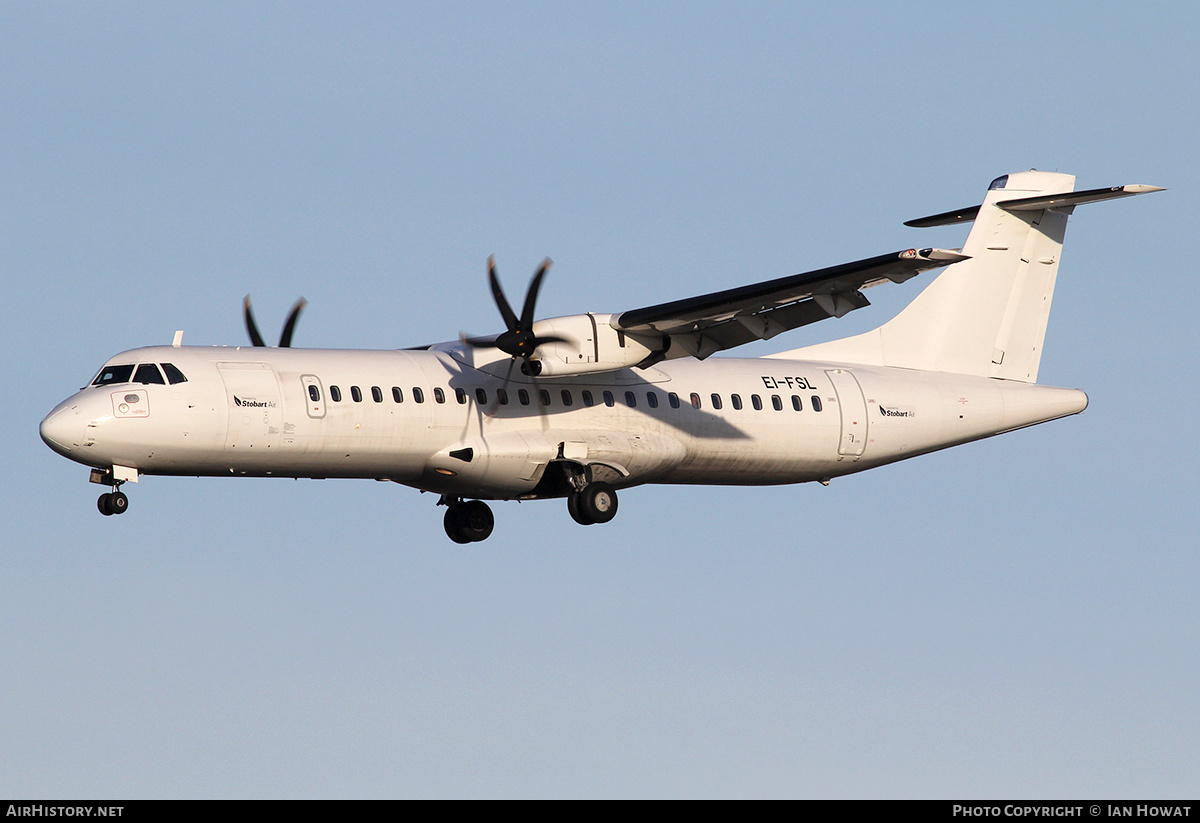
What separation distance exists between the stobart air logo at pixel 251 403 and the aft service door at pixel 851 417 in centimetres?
1019

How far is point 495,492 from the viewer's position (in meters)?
26.8

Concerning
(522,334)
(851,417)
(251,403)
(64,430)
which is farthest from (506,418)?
(64,430)

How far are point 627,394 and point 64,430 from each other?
898 centimetres

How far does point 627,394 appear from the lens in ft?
90.5

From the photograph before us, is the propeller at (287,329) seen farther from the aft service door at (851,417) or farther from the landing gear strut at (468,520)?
the aft service door at (851,417)

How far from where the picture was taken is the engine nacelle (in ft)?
84.5

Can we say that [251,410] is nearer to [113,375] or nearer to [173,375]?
[173,375]

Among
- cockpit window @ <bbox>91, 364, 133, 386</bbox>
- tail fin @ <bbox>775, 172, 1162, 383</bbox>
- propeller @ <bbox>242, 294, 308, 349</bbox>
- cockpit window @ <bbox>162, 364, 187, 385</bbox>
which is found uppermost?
tail fin @ <bbox>775, 172, 1162, 383</bbox>

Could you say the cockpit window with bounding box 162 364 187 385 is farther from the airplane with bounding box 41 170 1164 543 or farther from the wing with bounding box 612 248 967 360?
the wing with bounding box 612 248 967 360

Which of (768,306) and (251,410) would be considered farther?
(768,306)

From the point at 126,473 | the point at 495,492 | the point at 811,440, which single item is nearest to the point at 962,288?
the point at 811,440

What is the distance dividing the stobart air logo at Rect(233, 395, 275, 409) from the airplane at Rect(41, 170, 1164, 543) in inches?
1.3

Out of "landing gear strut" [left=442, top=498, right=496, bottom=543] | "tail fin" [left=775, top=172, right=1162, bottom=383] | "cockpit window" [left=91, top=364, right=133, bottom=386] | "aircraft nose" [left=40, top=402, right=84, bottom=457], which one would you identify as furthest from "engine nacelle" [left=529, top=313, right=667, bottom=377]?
"aircraft nose" [left=40, top=402, right=84, bottom=457]

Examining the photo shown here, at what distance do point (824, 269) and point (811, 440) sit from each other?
5513 millimetres
